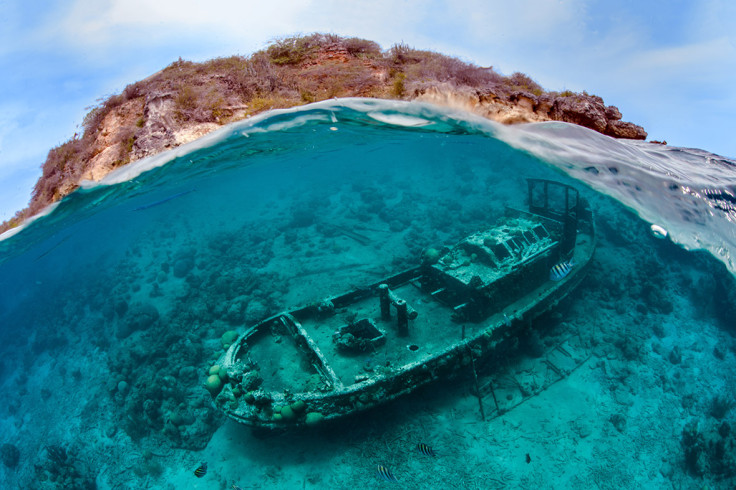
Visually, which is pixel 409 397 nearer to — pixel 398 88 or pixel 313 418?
pixel 313 418

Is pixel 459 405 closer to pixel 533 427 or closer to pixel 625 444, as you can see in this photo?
pixel 533 427

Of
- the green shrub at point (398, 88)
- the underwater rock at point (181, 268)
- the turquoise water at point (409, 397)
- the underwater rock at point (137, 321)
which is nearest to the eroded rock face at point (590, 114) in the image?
the turquoise water at point (409, 397)

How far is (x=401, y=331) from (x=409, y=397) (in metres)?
1.97

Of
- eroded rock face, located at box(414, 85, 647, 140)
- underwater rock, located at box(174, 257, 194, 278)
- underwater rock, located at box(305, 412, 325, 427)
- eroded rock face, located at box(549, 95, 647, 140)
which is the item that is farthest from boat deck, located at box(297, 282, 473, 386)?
underwater rock, located at box(174, 257, 194, 278)

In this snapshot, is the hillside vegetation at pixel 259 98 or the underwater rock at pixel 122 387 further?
the underwater rock at pixel 122 387

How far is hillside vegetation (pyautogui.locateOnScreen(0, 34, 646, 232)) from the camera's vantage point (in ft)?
36.0

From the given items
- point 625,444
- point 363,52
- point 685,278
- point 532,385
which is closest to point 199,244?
point 363,52

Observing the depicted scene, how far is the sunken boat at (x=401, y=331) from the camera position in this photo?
7550 mm

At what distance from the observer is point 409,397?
9.41 meters

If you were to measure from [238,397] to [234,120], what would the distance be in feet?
30.6

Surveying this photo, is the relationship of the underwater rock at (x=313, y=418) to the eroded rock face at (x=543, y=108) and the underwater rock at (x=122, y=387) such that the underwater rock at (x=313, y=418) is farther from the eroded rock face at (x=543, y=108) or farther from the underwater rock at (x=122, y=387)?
the eroded rock face at (x=543, y=108)

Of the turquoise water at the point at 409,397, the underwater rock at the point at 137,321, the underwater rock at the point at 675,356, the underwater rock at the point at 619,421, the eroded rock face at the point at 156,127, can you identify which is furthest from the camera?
the underwater rock at the point at 137,321

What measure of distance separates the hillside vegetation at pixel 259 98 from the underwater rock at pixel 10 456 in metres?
8.92

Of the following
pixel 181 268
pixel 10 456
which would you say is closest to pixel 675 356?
pixel 181 268
